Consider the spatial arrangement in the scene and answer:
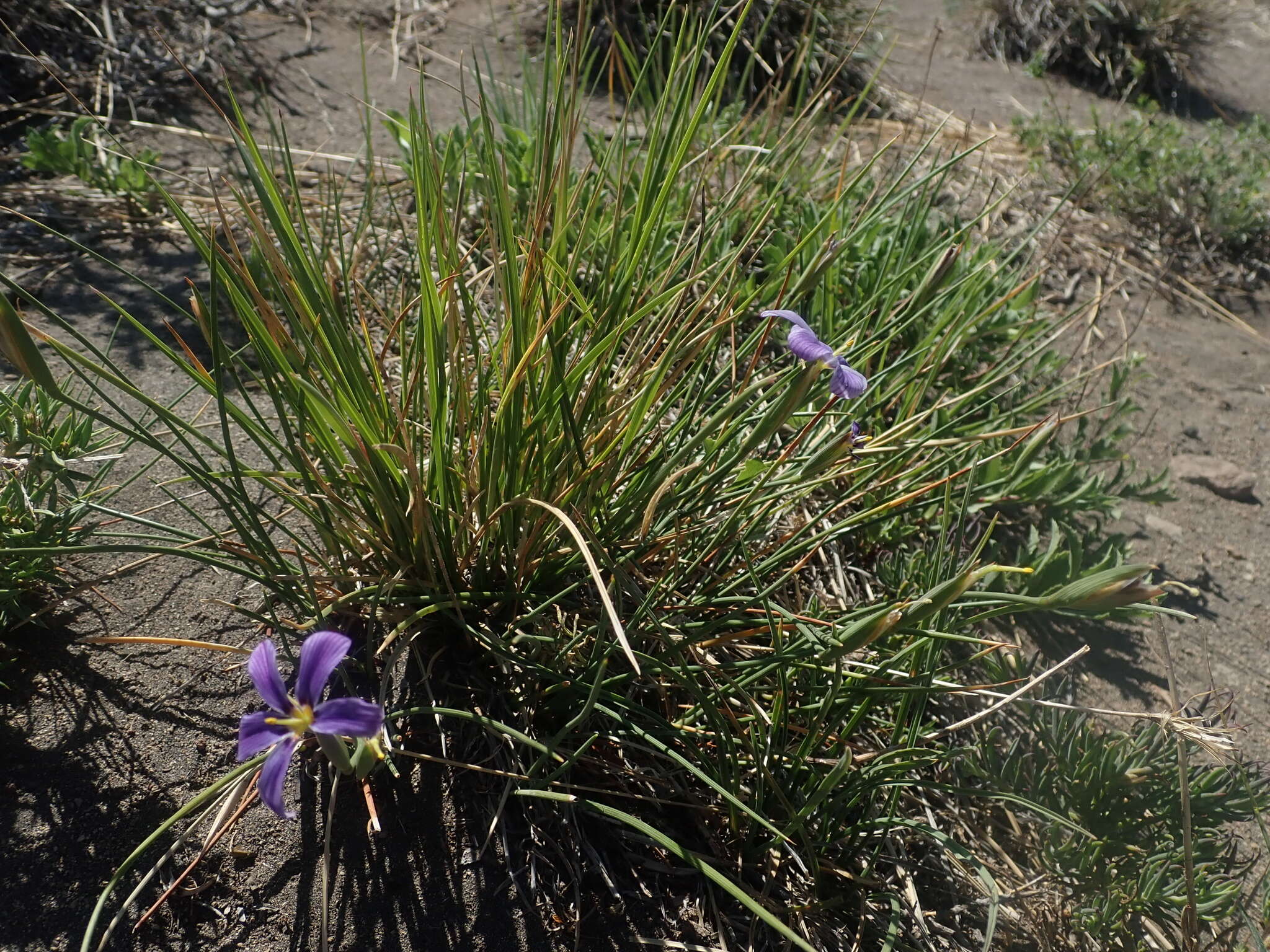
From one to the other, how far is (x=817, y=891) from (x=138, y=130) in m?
2.81

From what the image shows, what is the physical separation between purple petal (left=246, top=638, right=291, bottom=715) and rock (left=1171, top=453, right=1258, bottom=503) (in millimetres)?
2629

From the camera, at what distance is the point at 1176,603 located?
223 centimetres

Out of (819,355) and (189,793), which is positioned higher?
(819,355)

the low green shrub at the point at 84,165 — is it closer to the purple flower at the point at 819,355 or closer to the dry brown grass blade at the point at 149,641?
the dry brown grass blade at the point at 149,641

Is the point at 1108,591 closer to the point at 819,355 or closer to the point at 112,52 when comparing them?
the point at 819,355

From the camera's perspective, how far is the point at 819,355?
103 cm

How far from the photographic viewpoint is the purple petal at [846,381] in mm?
1105

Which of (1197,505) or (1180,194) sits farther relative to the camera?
(1180,194)

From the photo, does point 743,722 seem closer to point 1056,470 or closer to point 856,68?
point 1056,470

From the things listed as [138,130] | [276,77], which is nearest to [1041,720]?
[138,130]

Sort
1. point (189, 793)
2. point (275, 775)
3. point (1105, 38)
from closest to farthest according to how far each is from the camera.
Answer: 1. point (275, 775)
2. point (189, 793)
3. point (1105, 38)

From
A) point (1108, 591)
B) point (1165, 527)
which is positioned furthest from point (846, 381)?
point (1165, 527)

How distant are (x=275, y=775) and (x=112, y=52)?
2878mm

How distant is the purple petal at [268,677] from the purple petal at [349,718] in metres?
0.05
